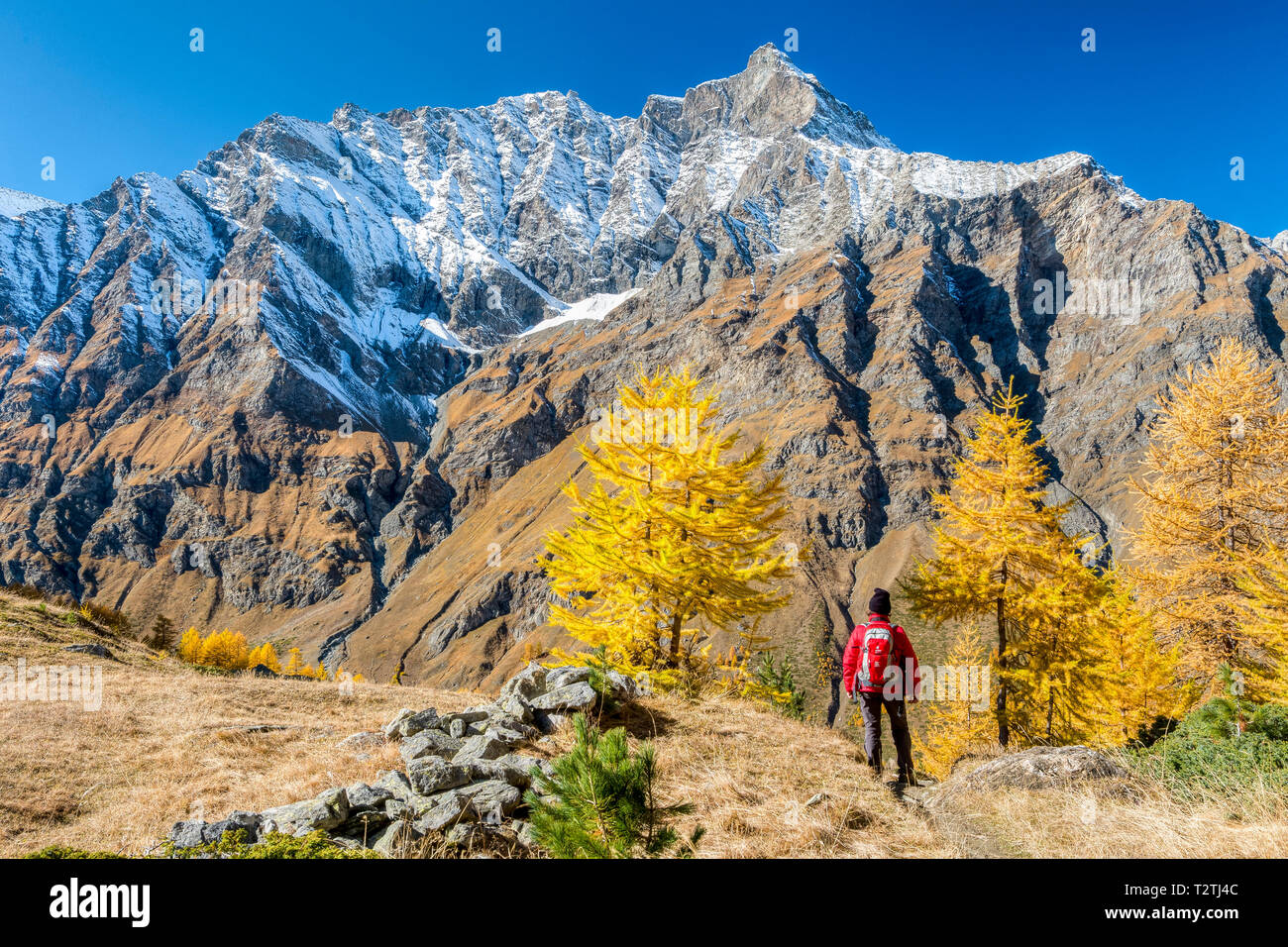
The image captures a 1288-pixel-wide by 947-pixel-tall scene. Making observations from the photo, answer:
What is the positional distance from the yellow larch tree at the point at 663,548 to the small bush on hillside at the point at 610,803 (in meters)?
7.17

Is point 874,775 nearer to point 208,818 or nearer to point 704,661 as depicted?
point 704,661

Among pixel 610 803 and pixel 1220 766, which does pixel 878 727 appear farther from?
pixel 610 803

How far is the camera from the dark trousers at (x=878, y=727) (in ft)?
27.2

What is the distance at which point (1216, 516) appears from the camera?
53.8 feet

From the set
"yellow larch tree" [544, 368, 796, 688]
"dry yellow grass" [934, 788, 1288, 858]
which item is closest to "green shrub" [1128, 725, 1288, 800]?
"dry yellow grass" [934, 788, 1288, 858]

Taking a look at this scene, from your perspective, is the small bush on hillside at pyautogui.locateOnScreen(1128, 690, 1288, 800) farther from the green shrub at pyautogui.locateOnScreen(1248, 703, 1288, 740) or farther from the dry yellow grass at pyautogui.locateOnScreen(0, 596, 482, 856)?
the dry yellow grass at pyautogui.locateOnScreen(0, 596, 482, 856)

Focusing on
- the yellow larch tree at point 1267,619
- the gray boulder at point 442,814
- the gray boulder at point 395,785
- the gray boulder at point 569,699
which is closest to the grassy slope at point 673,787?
the gray boulder at point 569,699

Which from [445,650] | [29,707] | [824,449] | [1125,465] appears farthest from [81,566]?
[1125,465]

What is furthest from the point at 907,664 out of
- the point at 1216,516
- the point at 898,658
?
the point at 1216,516

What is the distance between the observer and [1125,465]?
624ft

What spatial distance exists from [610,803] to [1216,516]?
20195 millimetres

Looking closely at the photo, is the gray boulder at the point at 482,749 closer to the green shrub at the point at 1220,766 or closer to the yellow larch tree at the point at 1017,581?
the green shrub at the point at 1220,766

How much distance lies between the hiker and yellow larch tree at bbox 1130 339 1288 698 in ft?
38.1
